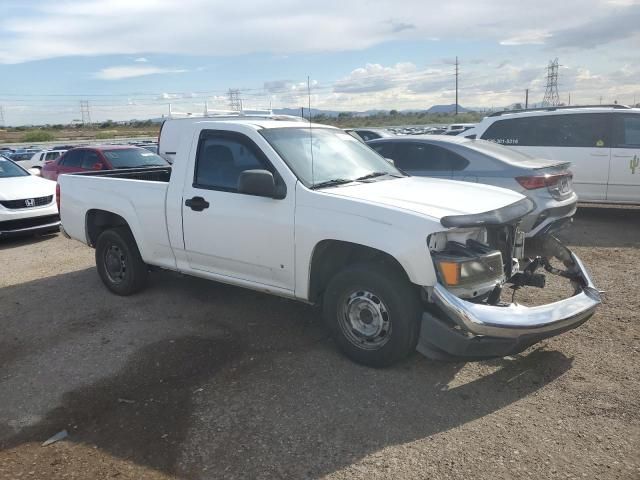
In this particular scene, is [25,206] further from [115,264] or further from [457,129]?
[457,129]

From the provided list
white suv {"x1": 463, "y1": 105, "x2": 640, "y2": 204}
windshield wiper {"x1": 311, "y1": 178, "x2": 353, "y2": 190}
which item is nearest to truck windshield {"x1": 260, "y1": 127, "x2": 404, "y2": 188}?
windshield wiper {"x1": 311, "y1": 178, "x2": 353, "y2": 190}

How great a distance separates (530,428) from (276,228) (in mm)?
2344

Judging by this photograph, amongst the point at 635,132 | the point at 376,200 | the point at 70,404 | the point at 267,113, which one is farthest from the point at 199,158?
the point at 635,132

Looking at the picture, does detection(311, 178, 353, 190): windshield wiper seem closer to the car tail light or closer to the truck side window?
the truck side window

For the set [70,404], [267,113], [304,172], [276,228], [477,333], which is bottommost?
[70,404]

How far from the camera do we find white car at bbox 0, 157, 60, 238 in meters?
9.10

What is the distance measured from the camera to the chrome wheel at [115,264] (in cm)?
616

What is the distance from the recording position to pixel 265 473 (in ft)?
10.1

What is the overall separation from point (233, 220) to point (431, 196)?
169 centimetres

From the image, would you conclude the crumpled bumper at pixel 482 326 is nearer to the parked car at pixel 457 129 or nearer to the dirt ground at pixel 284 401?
the dirt ground at pixel 284 401

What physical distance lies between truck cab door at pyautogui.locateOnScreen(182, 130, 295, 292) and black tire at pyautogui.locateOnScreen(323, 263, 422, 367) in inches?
20.2

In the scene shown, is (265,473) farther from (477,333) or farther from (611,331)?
(611,331)

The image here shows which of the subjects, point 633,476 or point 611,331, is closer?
point 633,476

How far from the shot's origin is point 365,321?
4.20 meters
